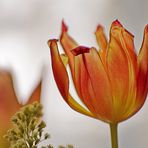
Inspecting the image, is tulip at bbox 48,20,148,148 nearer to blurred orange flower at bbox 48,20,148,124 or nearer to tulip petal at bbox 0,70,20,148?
blurred orange flower at bbox 48,20,148,124

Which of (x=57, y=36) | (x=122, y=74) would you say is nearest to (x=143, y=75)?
(x=122, y=74)

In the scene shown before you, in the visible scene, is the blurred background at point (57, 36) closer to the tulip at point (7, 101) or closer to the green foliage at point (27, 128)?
the tulip at point (7, 101)

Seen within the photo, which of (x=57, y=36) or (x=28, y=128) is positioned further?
(x=57, y=36)

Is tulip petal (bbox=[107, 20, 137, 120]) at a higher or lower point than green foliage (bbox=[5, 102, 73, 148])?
higher

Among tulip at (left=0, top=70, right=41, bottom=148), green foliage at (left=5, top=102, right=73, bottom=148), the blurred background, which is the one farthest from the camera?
the blurred background

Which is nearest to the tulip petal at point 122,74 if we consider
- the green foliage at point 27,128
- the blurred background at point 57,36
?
the green foliage at point 27,128

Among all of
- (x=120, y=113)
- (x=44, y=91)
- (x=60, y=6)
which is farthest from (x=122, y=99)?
(x=60, y=6)

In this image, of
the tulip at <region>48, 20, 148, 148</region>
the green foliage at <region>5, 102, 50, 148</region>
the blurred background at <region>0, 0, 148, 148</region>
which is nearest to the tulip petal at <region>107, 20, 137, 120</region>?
the tulip at <region>48, 20, 148, 148</region>

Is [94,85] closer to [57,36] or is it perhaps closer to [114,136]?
[114,136]
